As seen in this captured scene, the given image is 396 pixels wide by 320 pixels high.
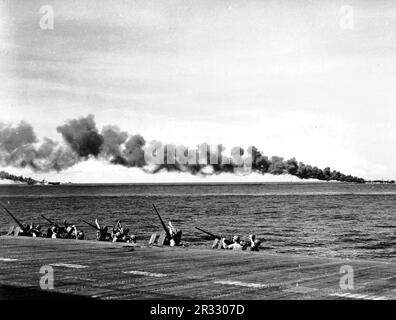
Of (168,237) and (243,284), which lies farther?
(168,237)

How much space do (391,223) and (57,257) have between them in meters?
83.6

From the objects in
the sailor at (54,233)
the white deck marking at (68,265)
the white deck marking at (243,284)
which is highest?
the white deck marking at (243,284)

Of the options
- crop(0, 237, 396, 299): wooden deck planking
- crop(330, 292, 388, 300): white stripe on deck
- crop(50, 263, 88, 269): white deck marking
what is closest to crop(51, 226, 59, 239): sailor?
crop(0, 237, 396, 299): wooden deck planking

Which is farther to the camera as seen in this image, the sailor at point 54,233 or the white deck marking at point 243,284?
the sailor at point 54,233

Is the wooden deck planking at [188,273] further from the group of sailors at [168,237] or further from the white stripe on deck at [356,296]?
the group of sailors at [168,237]

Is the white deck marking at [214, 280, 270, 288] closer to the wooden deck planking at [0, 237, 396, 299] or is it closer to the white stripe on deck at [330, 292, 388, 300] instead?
the wooden deck planking at [0, 237, 396, 299]

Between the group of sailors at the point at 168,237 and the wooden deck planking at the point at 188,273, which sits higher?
the wooden deck planking at the point at 188,273

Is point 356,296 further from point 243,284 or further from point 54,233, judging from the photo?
point 54,233

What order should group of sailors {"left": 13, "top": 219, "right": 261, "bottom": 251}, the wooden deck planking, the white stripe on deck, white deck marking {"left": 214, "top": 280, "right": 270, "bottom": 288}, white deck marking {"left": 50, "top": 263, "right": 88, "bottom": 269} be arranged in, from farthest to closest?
group of sailors {"left": 13, "top": 219, "right": 261, "bottom": 251} → white deck marking {"left": 50, "top": 263, "right": 88, "bottom": 269} → white deck marking {"left": 214, "top": 280, "right": 270, "bottom": 288} → the wooden deck planking → the white stripe on deck

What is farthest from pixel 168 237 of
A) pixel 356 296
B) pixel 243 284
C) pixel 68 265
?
pixel 356 296

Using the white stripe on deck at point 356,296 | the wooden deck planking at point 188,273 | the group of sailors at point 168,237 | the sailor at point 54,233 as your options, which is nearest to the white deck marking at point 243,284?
the wooden deck planking at point 188,273
